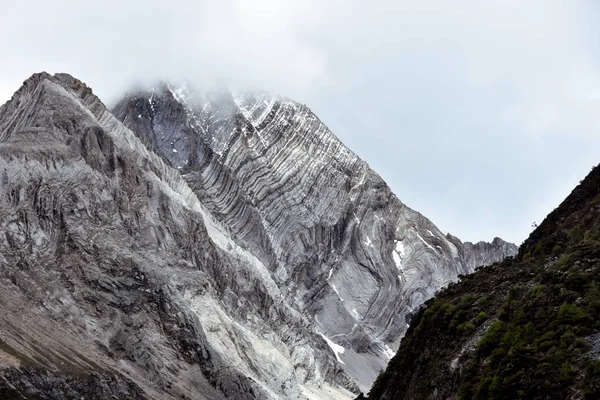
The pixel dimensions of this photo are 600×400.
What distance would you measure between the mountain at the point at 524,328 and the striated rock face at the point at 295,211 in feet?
406

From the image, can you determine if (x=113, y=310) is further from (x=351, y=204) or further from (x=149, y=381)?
(x=351, y=204)

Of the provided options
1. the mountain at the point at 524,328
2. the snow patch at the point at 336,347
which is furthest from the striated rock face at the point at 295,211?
the mountain at the point at 524,328

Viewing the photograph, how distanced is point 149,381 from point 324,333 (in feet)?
237

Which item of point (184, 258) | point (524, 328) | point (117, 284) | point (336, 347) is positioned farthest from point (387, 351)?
point (524, 328)

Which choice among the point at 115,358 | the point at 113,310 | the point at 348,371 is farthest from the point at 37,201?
the point at 348,371

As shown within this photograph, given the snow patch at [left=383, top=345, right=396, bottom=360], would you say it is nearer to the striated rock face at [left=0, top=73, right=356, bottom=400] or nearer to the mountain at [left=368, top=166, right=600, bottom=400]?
the striated rock face at [left=0, top=73, right=356, bottom=400]

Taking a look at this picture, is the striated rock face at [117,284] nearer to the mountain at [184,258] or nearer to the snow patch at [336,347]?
the mountain at [184,258]

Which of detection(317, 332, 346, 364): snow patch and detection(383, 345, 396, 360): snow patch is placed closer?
detection(317, 332, 346, 364): snow patch

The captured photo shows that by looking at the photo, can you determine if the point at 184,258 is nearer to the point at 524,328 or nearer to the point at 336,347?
the point at 336,347

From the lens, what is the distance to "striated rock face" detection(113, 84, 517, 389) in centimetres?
17750

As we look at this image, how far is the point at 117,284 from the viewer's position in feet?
395

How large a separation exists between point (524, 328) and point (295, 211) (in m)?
153

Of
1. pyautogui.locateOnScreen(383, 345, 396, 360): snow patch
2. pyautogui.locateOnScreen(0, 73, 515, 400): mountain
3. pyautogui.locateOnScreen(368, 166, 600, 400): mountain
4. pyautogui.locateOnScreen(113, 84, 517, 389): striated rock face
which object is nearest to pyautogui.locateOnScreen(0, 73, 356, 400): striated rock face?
pyautogui.locateOnScreen(0, 73, 515, 400): mountain

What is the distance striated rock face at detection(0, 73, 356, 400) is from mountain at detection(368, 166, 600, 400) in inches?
2065
